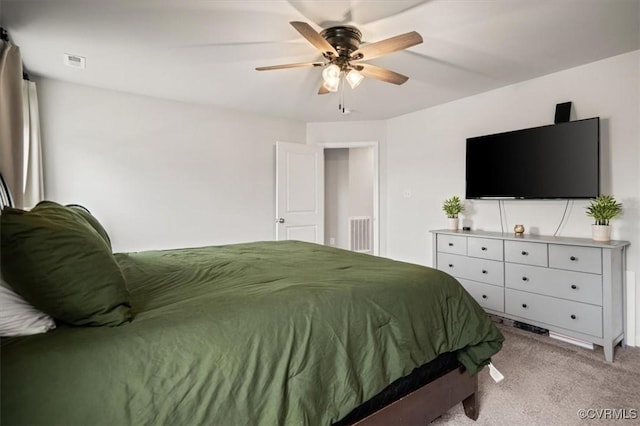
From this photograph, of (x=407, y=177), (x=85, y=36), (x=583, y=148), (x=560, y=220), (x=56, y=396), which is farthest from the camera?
(x=407, y=177)

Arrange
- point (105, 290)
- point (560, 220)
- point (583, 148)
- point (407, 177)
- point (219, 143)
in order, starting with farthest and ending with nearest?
point (407, 177)
point (219, 143)
point (560, 220)
point (583, 148)
point (105, 290)

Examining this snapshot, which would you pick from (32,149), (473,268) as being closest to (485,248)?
(473,268)

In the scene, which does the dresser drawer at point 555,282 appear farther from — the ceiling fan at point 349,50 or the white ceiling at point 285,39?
the ceiling fan at point 349,50

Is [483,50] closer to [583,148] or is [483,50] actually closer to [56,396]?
[583,148]

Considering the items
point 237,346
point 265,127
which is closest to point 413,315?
point 237,346

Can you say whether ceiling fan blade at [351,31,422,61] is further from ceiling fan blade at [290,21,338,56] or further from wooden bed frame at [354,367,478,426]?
wooden bed frame at [354,367,478,426]

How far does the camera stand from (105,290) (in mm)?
1004

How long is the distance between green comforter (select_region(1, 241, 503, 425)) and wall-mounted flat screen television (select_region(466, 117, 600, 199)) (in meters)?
1.93

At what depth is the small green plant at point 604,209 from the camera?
8.42 ft

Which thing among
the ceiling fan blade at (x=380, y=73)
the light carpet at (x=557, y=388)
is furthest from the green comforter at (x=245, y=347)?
A: the ceiling fan blade at (x=380, y=73)

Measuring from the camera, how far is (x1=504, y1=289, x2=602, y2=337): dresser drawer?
2461 millimetres

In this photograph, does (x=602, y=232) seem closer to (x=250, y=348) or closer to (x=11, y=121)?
(x=250, y=348)

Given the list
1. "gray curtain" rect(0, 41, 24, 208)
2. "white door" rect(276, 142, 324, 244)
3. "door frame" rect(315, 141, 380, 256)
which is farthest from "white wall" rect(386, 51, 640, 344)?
"gray curtain" rect(0, 41, 24, 208)

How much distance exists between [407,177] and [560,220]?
1.91 m
